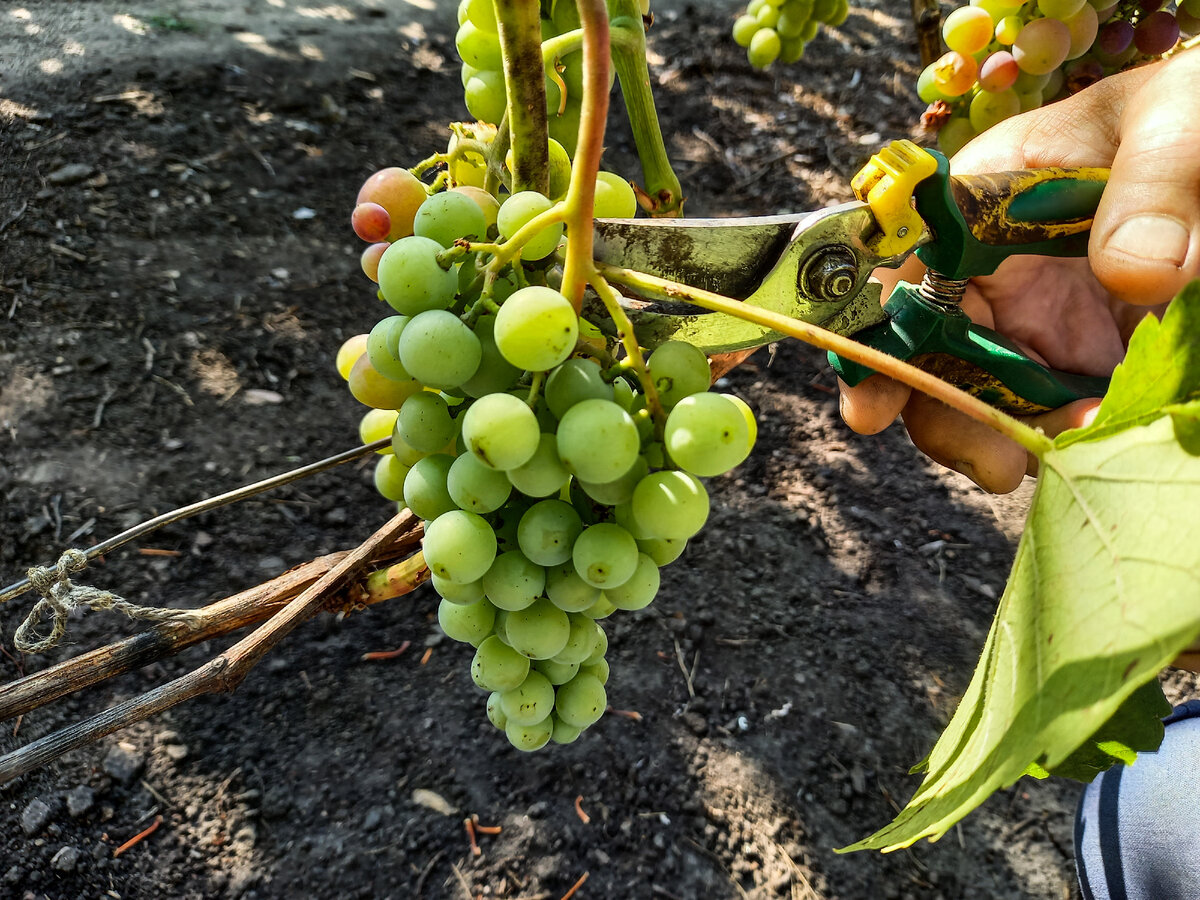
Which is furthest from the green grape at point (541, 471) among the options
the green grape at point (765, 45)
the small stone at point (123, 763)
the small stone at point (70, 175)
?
the small stone at point (70, 175)

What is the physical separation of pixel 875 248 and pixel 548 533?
51 centimetres

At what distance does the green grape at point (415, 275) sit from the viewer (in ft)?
1.97

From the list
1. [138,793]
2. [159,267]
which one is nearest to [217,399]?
[159,267]

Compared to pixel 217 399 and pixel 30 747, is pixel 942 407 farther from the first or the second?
pixel 217 399

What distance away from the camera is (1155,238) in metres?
0.90

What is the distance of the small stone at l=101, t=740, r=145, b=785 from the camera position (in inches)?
58.4

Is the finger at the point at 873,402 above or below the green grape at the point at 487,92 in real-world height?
below

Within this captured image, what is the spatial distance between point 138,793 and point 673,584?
46.6 inches

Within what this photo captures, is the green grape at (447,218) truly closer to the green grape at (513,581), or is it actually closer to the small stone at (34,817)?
the green grape at (513,581)

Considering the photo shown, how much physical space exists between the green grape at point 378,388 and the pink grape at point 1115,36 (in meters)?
1.40

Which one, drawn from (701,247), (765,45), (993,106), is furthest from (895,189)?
(765,45)

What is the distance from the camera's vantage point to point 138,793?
4.84 ft

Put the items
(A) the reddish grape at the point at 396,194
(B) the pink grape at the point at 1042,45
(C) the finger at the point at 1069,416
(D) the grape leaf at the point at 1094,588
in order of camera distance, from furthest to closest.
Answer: (B) the pink grape at the point at 1042,45, (C) the finger at the point at 1069,416, (A) the reddish grape at the point at 396,194, (D) the grape leaf at the point at 1094,588

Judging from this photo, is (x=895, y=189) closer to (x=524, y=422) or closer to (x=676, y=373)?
(x=676, y=373)
